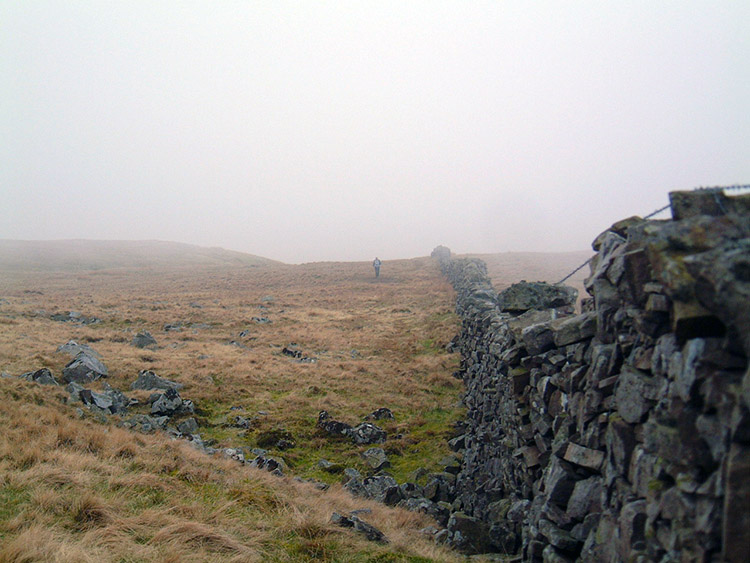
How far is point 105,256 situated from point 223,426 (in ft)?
315

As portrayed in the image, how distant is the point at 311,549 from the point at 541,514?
3156 mm

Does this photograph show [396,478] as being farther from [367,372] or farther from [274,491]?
[367,372]

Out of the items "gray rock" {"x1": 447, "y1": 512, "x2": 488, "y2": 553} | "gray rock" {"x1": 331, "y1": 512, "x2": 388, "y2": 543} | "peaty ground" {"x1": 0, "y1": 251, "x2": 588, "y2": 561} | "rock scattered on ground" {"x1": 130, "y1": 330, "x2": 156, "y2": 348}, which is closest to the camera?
"peaty ground" {"x1": 0, "y1": 251, "x2": 588, "y2": 561}

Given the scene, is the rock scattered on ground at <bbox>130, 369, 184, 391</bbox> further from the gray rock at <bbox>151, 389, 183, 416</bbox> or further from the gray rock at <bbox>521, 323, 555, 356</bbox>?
the gray rock at <bbox>521, 323, 555, 356</bbox>

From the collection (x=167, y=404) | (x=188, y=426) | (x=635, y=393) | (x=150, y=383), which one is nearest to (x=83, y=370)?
(x=150, y=383)

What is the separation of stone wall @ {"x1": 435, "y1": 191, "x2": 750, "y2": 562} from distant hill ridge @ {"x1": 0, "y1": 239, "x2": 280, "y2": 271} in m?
86.6

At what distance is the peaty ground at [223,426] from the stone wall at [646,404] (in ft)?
8.34

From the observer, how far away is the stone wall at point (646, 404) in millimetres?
3072

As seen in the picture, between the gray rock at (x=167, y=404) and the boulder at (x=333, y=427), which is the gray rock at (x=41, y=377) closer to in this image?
the gray rock at (x=167, y=404)

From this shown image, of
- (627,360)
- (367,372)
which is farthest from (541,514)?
(367,372)

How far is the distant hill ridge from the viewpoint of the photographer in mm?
83875

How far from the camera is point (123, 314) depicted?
32.0 metres

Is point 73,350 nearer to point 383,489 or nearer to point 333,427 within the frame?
point 333,427

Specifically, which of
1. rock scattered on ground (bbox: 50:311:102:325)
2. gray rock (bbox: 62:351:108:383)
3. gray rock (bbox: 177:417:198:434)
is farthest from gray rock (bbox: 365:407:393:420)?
rock scattered on ground (bbox: 50:311:102:325)
